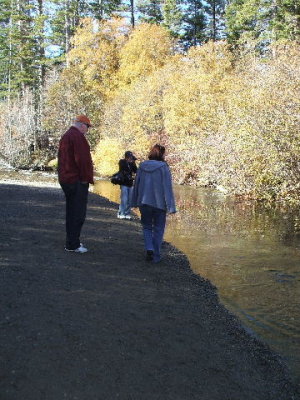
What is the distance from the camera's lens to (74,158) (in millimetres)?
6910

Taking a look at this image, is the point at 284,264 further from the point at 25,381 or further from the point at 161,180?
the point at 25,381

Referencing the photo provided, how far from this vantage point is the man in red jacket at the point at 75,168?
684 centimetres

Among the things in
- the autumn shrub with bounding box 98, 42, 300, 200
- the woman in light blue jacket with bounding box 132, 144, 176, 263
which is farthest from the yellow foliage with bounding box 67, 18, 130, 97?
the woman in light blue jacket with bounding box 132, 144, 176, 263

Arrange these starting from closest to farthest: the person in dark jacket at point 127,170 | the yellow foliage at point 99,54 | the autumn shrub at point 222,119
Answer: the person in dark jacket at point 127,170 → the autumn shrub at point 222,119 → the yellow foliage at point 99,54

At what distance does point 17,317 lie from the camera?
4531mm

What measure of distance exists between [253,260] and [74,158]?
16.0 feet

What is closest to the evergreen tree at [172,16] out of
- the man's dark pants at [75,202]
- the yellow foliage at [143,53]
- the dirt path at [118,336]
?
the yellow foliage at [143,53]

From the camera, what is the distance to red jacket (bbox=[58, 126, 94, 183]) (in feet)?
22.4

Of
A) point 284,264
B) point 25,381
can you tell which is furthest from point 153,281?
point 284,264

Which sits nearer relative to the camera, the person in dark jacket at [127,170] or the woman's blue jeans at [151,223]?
the woman's blue jeans at [151,223]

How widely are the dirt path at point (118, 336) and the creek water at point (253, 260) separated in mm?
544

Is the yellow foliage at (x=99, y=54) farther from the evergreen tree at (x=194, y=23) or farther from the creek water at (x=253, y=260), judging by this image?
the creek water at (x=253, y=260)

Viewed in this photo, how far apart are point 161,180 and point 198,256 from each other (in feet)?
10.4

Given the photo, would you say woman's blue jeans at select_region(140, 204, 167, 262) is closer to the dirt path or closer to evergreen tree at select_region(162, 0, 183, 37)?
the dirt path
